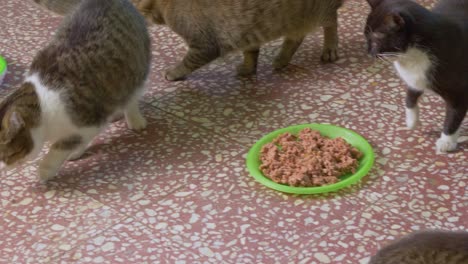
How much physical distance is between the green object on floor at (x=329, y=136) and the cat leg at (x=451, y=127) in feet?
0.76

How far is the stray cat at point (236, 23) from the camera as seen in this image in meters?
2.88

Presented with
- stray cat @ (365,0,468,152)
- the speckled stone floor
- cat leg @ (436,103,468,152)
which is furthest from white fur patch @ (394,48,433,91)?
the speckled stone floor

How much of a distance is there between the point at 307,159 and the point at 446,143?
1.50 feet

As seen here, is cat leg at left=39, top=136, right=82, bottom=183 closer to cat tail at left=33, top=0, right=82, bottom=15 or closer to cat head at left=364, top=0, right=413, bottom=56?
cat tail at left=33, top=0, right=82, bottom=15

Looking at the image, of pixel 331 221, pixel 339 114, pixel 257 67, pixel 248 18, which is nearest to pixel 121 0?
pixel 248 18

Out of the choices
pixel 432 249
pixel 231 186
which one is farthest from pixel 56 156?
pixel 432 249

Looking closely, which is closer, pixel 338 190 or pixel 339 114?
pixel 338 190

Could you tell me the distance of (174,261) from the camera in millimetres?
2131

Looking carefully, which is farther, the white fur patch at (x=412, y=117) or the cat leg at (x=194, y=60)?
the cat leg at (x=194, y=60)

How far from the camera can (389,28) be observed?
2229 mm

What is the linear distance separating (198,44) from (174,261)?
1.08 m

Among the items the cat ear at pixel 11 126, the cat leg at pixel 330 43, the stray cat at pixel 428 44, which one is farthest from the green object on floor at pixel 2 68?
the stray cat at pixel 428 44

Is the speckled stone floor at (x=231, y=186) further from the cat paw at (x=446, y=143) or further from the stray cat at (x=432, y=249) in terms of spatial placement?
the stray cat at (x=432, y=249)

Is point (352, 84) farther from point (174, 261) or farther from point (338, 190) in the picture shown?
point (174, 261)
